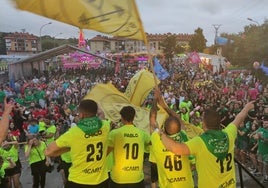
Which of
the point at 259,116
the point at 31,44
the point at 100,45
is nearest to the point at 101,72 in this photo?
the point at 259,116

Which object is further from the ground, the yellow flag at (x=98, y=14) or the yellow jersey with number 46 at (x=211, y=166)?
the yellow flag at (x=98, y=14)

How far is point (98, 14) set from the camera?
4.30 metres

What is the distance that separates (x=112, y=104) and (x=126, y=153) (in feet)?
5.07

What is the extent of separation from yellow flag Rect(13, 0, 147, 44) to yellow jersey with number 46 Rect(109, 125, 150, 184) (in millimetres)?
1241

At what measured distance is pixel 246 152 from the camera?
10023mm

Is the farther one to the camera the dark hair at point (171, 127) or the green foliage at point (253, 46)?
the green foliage at point (253, 46)

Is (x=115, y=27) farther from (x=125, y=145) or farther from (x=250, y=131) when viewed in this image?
(x=250, y=131)

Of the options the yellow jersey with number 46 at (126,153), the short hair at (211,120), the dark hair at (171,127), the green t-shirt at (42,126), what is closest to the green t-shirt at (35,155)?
the green t-shirt at (42,126)

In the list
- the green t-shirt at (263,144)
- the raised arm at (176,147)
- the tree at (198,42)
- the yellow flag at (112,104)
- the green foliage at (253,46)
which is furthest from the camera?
the tree at (198,42)

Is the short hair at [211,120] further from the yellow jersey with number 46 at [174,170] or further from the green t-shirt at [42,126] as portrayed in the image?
the green t-shirt at [42,126]

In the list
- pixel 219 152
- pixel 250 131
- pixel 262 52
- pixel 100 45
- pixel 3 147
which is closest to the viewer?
pixel 219 152

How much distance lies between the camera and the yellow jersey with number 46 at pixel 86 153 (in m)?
4.14

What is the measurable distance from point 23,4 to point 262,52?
3581cm

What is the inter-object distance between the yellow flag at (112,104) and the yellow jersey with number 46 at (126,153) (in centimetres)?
111
